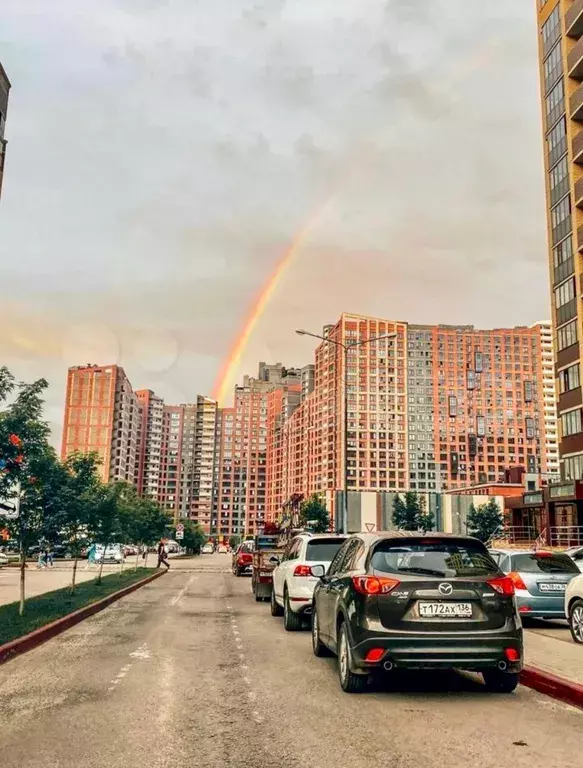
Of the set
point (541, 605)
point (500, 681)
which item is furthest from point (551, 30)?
point (500, 681)

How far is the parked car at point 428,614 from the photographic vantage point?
6.93 meters

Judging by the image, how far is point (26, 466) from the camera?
14953 mm

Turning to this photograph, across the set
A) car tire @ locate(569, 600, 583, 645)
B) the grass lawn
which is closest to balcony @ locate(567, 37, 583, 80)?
the grass lawn

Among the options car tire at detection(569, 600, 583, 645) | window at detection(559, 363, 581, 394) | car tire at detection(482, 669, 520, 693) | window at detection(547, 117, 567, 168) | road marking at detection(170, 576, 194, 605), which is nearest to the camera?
car tire at detection(482, 669, 520, 693)

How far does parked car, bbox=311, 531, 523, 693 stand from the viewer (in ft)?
22.7

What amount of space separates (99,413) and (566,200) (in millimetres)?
148304

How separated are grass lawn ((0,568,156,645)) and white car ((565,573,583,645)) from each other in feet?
28.9

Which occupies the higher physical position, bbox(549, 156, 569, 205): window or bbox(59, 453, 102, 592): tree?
bbox(549, 156, 569, 205): window

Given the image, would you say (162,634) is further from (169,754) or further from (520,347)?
(520,347)

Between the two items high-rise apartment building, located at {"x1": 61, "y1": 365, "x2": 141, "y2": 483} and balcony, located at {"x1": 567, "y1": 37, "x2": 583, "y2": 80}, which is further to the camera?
high-rise apartment building, located at {"x1": 61, "y1": 365, "x2": 141, "y2": 483}

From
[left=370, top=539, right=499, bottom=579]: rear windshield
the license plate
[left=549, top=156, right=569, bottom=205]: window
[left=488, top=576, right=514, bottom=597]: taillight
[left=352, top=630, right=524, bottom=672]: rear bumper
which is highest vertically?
[left=549, top=156, right=569, bottom=205]: window

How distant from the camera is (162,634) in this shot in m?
12.3

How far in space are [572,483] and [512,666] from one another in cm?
4637

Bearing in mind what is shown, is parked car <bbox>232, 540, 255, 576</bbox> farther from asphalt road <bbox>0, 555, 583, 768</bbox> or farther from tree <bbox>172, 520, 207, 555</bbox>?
tree <bbox>172, 520, 207, 555</bbox>
